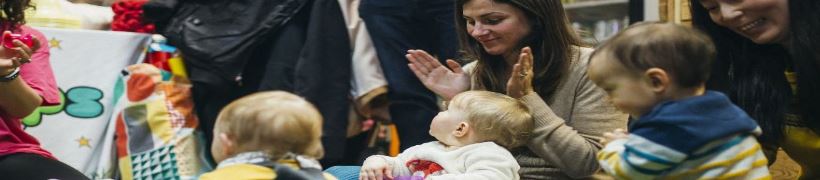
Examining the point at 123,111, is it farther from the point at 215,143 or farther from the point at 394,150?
the point at 215,143

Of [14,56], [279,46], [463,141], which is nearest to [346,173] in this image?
[463,141]

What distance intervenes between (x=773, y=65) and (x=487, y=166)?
0.57 m

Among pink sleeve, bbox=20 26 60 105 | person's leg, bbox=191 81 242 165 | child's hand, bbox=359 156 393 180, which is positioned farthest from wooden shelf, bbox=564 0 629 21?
pink sleeve, bbox=20 26 60 105

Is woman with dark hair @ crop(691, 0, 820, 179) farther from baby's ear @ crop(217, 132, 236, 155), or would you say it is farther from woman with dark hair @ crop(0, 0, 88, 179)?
woman with dark hair @ crop(0, 0, 88, 179)

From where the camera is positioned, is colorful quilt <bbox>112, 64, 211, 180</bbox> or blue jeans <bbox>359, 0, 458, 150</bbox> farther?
colorful quilt <bbox>112, 64, 211, 180</bbox>

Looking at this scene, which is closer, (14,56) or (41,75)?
(14,56)

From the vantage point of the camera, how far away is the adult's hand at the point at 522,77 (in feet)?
6.11

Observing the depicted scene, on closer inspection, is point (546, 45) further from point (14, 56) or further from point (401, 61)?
point (14, 56)

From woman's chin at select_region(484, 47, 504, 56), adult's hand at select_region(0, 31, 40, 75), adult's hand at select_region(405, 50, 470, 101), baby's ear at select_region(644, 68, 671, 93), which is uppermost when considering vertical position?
adult's hand at select_region(0, 31, 40, 75)

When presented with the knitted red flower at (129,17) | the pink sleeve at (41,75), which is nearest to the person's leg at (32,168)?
the pink sleeve at (41,75)

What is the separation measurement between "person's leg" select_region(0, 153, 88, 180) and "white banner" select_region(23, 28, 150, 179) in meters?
0.85

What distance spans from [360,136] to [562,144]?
1.41m

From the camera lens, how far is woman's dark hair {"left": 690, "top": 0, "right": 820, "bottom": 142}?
1.83m

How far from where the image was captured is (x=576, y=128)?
1999 mm
